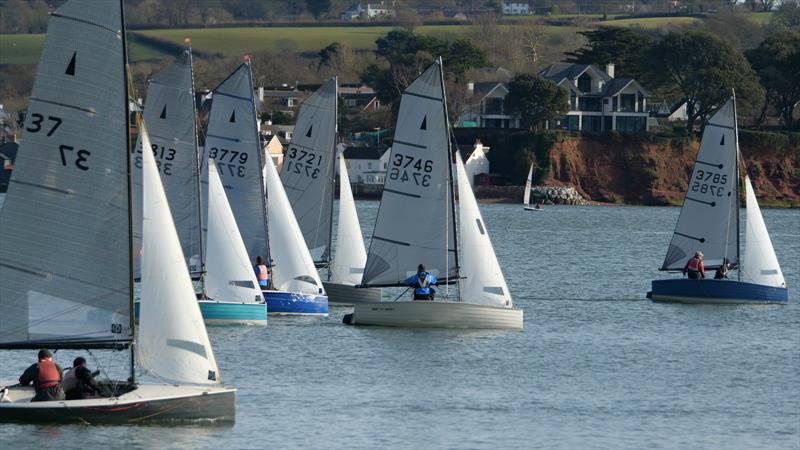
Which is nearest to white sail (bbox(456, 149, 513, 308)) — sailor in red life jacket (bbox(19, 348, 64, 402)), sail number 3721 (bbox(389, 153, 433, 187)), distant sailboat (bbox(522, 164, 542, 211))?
sail number 3721 (bbox(389, 153, 433, 187))

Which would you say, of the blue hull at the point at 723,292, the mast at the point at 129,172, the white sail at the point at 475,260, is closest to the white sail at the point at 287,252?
the white sail at the point at 475,260

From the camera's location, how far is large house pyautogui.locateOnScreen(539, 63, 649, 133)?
13612 cm

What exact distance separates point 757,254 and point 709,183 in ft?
10.5

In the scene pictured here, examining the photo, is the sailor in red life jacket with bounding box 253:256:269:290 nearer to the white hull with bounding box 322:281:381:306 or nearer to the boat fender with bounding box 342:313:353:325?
the boat fender with bounding box 342:313:353:325

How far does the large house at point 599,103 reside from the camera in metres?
136

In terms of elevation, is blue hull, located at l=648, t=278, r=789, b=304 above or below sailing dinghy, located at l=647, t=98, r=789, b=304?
below

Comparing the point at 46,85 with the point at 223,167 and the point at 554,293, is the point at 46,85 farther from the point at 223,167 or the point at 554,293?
the point at 554,293

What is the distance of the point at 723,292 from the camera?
47.3m

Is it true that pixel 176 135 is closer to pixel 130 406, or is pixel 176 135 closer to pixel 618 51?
pixel 130 406

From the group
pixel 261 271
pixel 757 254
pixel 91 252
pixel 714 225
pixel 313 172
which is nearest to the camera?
pixel 91 252

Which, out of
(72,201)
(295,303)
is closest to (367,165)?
(295,303)

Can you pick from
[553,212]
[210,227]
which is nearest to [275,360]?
[210,227]

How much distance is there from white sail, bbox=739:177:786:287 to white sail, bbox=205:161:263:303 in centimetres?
1572

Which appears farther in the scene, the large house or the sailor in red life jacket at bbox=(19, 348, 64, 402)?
the large house
